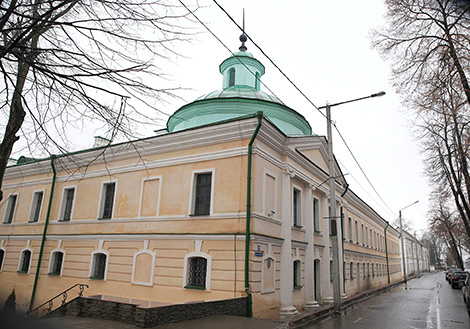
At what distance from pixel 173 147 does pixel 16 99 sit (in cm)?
773

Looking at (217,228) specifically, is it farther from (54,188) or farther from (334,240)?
(54,188)

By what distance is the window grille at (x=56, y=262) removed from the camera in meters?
16.5

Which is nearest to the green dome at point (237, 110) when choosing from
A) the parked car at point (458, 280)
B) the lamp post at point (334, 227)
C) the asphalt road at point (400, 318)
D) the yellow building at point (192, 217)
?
the yellow building at point (192, 217)

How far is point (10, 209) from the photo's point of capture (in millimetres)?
20078

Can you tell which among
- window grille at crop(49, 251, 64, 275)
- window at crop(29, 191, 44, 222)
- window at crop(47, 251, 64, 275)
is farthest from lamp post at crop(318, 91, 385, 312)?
window at crop(29, 191, 44, 222)

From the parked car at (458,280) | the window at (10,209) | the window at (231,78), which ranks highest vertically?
the window at (231,78)

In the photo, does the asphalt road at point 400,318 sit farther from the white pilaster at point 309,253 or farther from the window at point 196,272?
the window at point 196,272

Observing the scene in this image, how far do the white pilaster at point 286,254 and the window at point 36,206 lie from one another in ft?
44.4

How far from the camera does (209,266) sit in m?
11.8

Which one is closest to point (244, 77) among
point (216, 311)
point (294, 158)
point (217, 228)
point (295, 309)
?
point (294, 158)

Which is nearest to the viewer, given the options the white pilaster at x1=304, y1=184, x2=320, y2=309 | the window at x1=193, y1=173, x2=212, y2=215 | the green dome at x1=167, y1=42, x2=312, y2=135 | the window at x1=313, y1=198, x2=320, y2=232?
the window at x1=193, y1=173, x2=212, y2=215

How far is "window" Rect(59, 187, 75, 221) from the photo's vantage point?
17.3 m

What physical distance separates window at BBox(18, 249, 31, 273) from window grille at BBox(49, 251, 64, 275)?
6.48ft

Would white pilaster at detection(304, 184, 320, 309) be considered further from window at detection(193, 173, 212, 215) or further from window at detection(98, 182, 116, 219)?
window at detection(98, 182, 116, 219)
